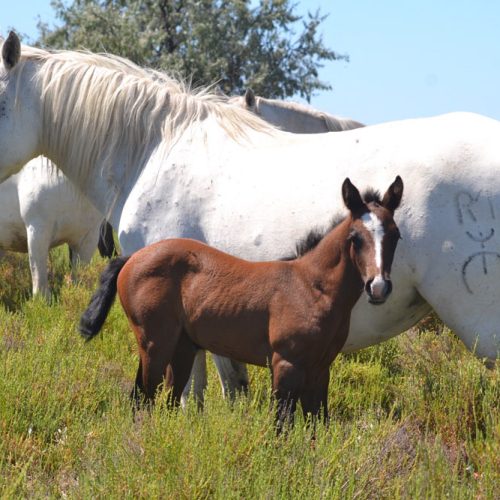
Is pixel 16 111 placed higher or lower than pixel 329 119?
higher

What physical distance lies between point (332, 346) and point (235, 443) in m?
0.67

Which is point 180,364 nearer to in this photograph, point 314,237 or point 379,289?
point 314,237

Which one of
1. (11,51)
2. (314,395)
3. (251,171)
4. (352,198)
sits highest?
(11,51)

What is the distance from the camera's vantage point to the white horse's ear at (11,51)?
4.54 m

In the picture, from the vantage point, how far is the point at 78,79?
15.3 feet

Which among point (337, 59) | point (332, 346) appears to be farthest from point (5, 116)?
point (337, 59)

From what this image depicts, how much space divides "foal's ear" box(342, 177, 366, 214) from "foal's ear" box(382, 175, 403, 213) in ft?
0.37

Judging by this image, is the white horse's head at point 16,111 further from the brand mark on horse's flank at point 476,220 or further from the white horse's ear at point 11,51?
the brand mark on horse's flank at point 476,220

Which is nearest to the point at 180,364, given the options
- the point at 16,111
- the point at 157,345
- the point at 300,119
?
the point at 157,345

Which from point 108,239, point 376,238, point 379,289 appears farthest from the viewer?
point 108,239

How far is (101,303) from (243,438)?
120 cm

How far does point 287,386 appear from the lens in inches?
133

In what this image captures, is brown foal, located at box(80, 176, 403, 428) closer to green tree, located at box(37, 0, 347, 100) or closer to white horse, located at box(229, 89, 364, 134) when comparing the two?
white horse, located at box(229, 89, 364, 134)

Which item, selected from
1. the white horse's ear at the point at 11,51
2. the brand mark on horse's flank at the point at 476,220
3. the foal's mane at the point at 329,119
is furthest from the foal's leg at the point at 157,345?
the foal's mane at the point at 329,119
